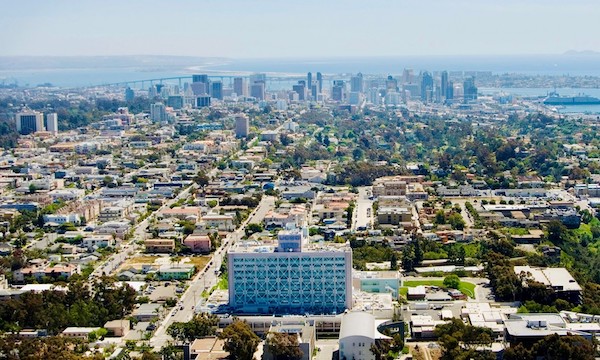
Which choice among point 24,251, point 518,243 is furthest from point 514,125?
point 24,251

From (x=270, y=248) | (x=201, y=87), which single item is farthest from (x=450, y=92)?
(x=270, y=248)

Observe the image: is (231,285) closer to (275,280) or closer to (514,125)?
(275,280)

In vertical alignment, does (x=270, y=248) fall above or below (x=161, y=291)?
above

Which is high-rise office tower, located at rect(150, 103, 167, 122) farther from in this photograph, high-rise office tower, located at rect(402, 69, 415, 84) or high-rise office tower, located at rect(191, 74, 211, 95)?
high-rise office tower, located at rect(402, 69, 415, 84)

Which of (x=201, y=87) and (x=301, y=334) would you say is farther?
(x=201, y=87)

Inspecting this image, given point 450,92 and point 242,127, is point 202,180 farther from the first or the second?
point 450,92

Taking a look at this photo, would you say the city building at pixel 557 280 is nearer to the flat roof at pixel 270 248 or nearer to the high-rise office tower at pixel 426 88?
the flat roof at pixel 270 248

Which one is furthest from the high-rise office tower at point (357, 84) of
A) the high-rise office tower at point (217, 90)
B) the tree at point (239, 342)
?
the tree at point (239, 342)
